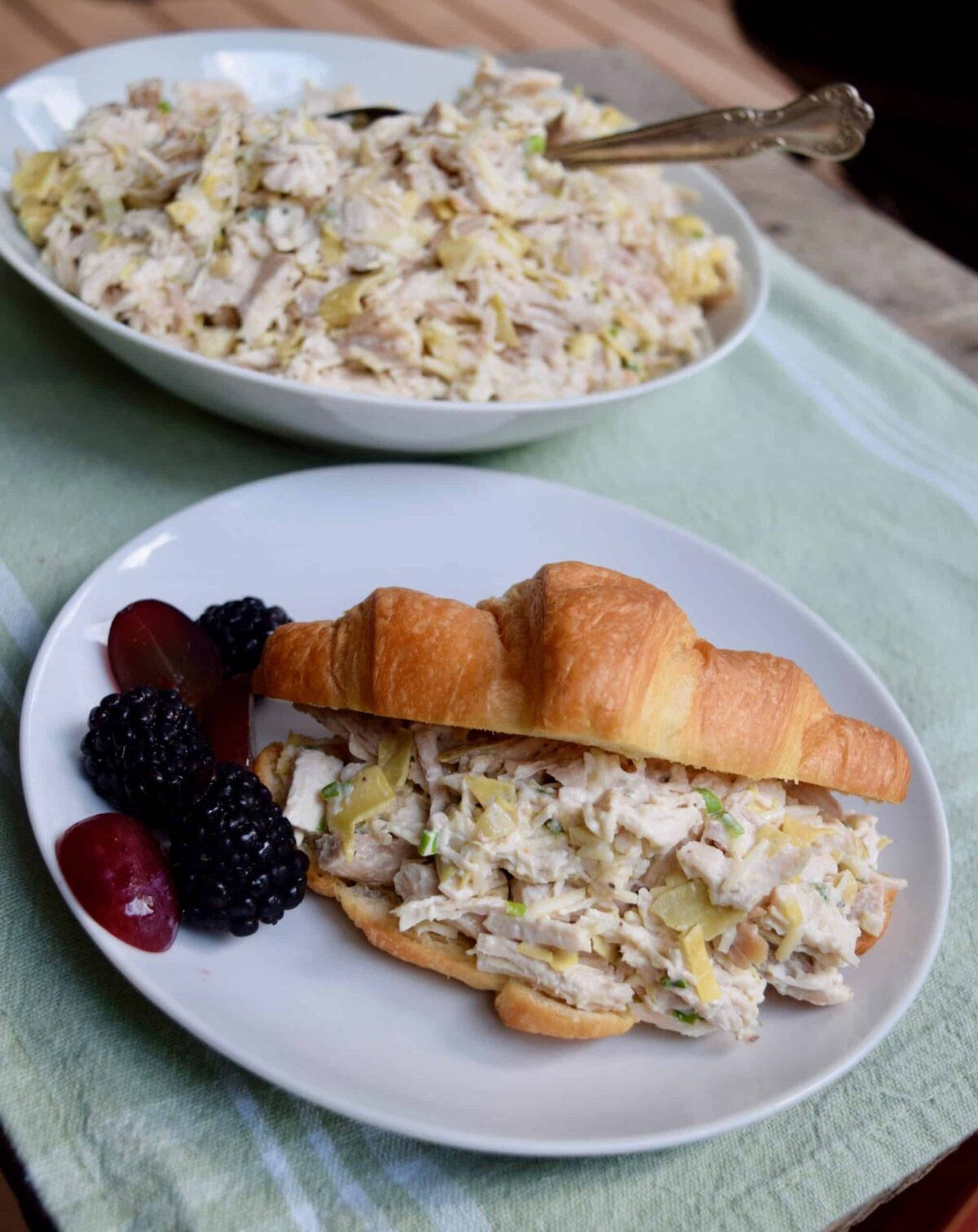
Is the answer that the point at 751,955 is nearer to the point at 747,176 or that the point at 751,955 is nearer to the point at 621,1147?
the point at 621,1147

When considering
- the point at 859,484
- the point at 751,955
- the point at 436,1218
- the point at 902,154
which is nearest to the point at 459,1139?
the point at 436,1218

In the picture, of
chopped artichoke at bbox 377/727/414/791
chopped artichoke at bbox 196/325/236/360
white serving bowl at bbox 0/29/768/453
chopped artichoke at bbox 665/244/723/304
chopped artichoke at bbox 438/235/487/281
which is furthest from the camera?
chopped artichoke at bbox 665/244/723/304

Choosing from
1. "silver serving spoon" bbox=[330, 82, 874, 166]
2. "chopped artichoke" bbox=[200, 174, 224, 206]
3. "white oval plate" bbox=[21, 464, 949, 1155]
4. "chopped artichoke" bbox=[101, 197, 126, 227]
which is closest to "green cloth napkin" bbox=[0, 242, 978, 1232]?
"white oval plate" bbox=[21, 464, 949, 1155]

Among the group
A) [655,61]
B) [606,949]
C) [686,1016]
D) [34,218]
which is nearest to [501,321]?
[34,218]

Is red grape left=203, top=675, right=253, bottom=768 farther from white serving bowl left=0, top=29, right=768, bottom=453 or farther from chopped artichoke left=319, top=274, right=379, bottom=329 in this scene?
chopped artichoke left=319, top=274, right=379, bottom=329

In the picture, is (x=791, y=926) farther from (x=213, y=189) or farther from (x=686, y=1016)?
(x=213, y=189)

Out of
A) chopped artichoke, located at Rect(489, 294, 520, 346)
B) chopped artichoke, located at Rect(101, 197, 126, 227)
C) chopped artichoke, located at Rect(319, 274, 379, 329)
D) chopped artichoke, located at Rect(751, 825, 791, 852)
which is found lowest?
chopped artichoke, located at Rect(101, 197, 126, 227)
